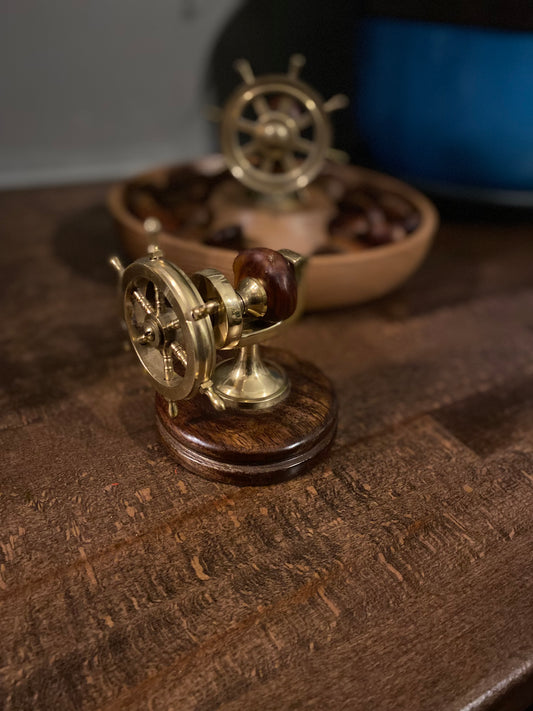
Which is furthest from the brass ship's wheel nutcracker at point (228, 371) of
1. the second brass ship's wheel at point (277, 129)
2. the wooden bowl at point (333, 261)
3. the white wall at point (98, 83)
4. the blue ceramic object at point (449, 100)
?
the white wall at point (98, 83)

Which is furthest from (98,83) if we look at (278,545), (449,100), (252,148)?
(278,545)

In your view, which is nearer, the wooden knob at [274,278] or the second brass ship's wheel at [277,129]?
the wooden knob at [274,278]

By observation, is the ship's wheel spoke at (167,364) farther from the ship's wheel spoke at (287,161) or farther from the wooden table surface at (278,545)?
the ship's wheel spoke at (287,161)

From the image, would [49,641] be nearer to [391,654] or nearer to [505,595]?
[391,654]

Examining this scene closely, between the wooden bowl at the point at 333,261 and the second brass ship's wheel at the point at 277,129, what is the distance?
0.29 feet

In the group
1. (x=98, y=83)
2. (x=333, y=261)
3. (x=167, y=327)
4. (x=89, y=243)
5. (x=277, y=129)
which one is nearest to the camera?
(x=167, y=327)

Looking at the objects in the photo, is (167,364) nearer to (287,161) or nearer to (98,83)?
(287,161)

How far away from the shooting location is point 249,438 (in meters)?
0.57

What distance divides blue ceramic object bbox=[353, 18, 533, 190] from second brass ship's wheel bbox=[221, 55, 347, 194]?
0.28m

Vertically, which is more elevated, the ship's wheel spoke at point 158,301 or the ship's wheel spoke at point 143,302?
the ship's wheel spoke at point 158,301

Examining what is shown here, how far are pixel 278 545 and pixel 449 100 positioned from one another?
0.88 m

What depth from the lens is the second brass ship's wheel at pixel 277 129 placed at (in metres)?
0.87

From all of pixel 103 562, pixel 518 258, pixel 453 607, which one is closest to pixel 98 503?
pixel 103 562

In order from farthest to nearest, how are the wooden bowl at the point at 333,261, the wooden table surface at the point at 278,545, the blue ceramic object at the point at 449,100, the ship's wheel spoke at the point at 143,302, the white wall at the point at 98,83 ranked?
the white wall at the point at 98,83, the blue ceramic object at the point at 449,100, the wooden bowl at the point at 333,261, the ship's wheel spoke at the point at 143,302, the wooden table surface at the point at 278,545
